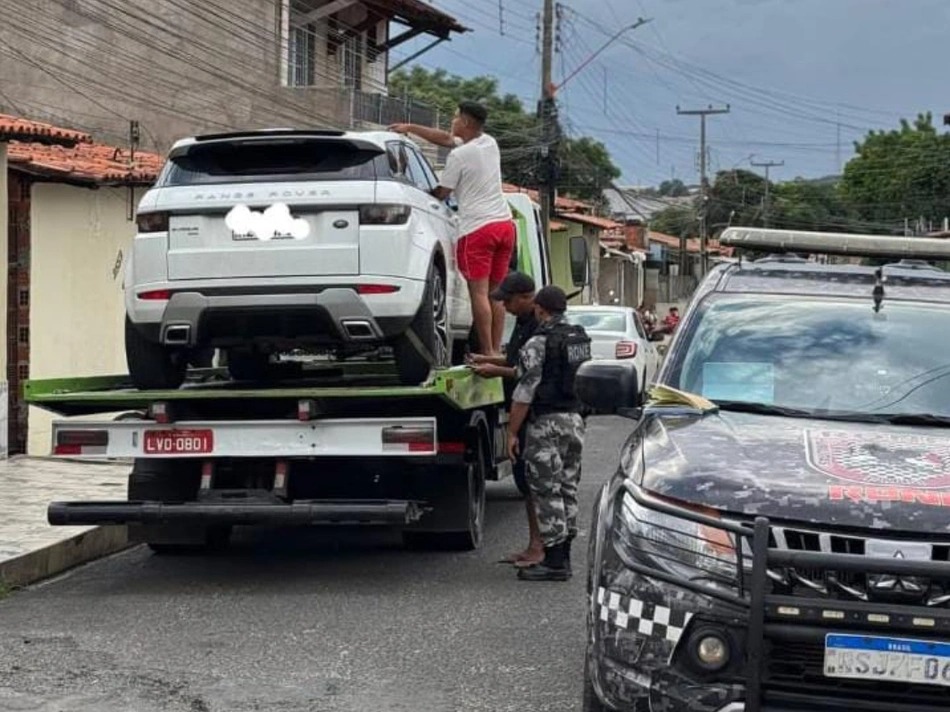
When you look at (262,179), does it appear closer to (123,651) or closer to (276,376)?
(276,376)

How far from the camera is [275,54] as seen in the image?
29656 millimetres

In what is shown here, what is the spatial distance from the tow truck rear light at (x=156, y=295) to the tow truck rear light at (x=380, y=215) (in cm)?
121

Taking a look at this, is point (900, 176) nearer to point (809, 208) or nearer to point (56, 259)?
point (809, 208)

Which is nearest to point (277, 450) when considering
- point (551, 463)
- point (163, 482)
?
point (163, 482)

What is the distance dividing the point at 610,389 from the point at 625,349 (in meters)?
15.5

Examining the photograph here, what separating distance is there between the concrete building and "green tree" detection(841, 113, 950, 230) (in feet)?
146

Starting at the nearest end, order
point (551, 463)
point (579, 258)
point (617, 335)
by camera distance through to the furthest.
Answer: point (551, 463)
point (579, 258)
point (617, 335)

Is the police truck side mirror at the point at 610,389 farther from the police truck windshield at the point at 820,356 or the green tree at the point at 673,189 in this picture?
the green tree at the point at 673,189

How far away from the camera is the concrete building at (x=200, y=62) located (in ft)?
81.3

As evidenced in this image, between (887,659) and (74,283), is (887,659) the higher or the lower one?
the lower one

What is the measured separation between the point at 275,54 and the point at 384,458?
23.1 meters

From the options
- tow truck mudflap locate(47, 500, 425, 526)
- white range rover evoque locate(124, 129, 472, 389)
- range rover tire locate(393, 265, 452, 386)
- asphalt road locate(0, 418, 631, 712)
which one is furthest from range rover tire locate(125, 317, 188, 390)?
range rover tire locate(393, 265, 452, 386)

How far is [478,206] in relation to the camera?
30.1 feet

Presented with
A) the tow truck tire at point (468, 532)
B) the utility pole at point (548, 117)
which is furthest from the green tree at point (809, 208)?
the tow truck tire at point (468, 532)
